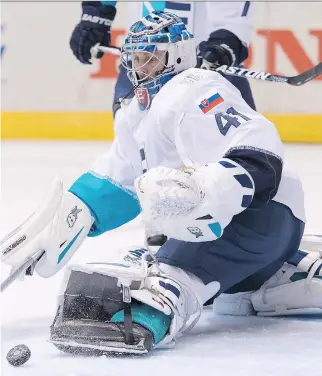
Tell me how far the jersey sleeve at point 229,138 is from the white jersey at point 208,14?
64.6 inches

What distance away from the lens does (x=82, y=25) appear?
4059 millimetres

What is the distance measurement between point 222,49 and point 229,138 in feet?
4.89

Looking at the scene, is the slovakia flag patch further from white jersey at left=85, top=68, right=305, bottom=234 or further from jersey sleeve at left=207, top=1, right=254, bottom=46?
jersey sleeve at left=207, top=1, right=254, bottom=46

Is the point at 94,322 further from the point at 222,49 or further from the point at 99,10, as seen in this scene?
the point at 99,10

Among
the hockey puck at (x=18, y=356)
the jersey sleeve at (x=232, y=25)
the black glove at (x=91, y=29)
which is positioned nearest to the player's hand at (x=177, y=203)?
the hockey puck at (x=18, y=356)

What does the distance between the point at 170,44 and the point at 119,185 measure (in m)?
0.38

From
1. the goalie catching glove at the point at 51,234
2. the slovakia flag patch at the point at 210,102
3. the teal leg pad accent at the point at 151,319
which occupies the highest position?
the slovakia flag patch at the point at 210,102

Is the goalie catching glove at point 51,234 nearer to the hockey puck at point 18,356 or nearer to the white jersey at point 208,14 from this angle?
the hockey puck at point 18,356

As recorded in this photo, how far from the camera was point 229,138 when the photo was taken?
7.50 feet

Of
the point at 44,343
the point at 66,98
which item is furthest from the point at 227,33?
the point at 66,98

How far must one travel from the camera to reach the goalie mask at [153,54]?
97.0 inches

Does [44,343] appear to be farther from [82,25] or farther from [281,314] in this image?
[82,25]

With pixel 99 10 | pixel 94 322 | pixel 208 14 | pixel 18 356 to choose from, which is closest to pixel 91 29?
pixel 99 10

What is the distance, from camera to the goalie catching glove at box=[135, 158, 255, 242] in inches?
82.7
